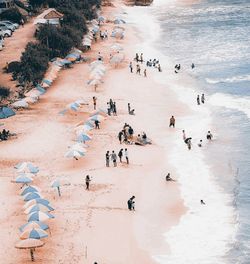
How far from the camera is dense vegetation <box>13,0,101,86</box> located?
5146cm

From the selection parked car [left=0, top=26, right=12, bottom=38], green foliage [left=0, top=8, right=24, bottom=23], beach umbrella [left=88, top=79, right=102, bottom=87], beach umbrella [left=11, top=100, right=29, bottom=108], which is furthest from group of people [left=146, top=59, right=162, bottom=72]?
green foliage [left=0, top=8, right=24, bottom=23]

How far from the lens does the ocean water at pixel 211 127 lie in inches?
979

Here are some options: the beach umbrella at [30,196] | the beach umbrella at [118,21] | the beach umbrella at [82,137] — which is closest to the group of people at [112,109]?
the beach umbrella at [82,137]

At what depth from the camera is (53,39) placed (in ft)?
201

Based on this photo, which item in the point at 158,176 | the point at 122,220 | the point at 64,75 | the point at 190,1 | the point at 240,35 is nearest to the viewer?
the point at 122,220

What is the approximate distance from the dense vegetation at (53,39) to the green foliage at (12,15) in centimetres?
579

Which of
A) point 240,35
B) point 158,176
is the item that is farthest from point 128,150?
point 240,35

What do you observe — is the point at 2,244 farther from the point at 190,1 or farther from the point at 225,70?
the point at 190,1

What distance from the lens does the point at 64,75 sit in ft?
180

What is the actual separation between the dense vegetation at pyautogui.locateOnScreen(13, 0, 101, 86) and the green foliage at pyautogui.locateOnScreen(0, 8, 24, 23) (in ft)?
19.0

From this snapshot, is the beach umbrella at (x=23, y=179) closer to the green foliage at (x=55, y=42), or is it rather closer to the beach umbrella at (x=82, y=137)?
the beach umbrella at (x=82, y=137)

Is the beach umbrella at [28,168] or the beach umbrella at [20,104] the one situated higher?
the beach umbrella at [28,168]

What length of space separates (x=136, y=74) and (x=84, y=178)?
25271 millimetres

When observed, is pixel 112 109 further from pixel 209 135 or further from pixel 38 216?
pixel 38 216
